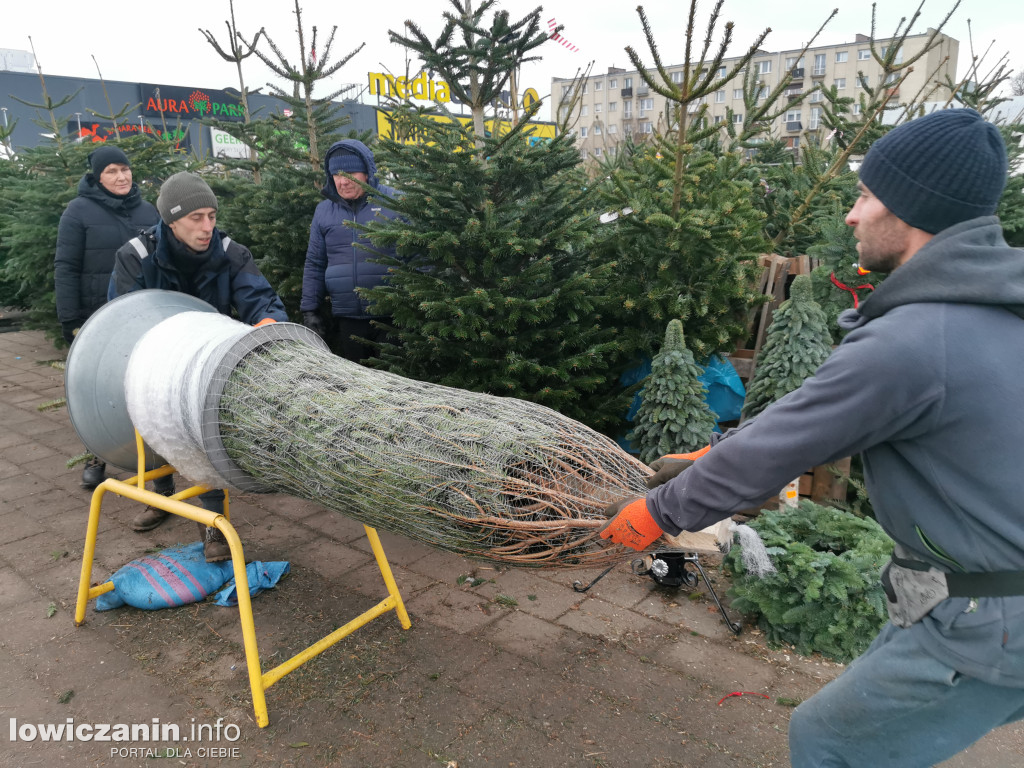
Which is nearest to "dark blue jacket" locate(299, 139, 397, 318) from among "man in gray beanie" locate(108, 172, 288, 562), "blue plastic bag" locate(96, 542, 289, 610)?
"man in gray beanie" locate(108, 172, 288, 562)

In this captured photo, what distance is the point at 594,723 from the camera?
2.52 meters

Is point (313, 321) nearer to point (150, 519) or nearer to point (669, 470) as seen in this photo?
point (150, 519)

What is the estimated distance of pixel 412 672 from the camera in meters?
2.80

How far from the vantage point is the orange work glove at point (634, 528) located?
1.73 m

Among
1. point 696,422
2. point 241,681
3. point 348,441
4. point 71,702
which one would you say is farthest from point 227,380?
point 696,422

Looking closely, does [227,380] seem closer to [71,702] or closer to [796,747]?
[71,702]

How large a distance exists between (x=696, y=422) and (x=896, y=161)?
8.04 ft

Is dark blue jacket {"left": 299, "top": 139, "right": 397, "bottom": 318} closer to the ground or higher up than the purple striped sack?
higher up

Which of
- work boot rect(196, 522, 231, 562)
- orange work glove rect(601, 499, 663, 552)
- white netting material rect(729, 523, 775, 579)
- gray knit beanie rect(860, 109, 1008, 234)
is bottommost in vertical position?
work boot rect(196, 522, 231, 562)

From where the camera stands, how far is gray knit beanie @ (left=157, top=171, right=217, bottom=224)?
342 centimetres

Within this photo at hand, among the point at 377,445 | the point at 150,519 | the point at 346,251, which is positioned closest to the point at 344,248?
the point at 346,251

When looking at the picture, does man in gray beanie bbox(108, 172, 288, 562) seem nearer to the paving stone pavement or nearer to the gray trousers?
the paving stone pavement

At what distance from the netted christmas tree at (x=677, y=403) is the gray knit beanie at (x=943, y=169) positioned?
90.2 inches

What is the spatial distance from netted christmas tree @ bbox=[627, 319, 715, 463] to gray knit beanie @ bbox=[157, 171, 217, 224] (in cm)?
261
